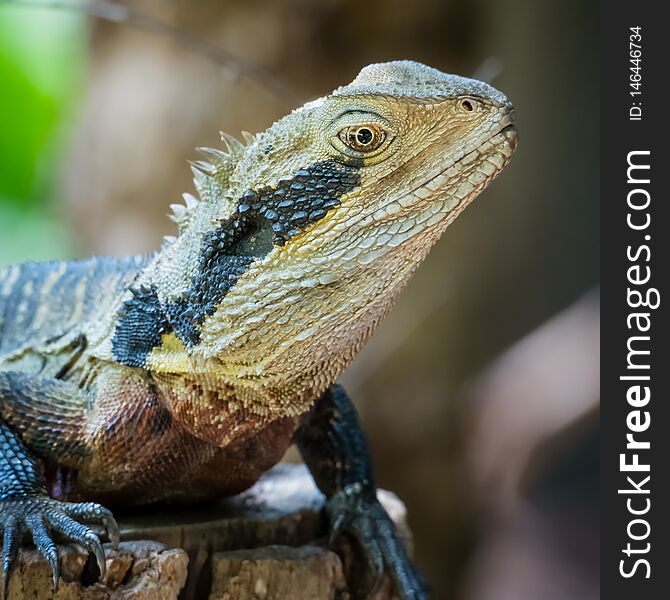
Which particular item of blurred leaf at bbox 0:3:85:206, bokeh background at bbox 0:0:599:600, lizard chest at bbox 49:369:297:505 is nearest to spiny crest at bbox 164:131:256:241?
lizard chest at bbox 49:369:297:505

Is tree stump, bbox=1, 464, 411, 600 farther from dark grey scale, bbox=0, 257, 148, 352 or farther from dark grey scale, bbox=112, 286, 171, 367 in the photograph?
dark grey scale, bbox=0, 257, 148, 352

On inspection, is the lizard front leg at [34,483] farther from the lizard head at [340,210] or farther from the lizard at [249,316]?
the lizard head at [340,210]

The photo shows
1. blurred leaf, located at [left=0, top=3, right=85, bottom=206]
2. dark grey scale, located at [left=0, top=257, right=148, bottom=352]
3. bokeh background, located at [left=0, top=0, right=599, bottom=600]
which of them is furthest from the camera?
blurred leaf, located at [left=0, top=3, right=85, bottom=206]

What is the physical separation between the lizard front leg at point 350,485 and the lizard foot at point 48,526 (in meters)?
0.95

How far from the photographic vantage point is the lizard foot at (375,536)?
324 centimetres

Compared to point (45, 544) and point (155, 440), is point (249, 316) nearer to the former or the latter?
point (155, 440)

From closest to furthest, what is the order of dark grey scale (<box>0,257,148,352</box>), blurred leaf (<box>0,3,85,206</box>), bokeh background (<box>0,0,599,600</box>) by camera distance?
dark grey scale (<box>0,257,148,352</box>)
bokeh background (<box>0,0,599,600</box>)
blurred leaf (<box>0,3,85,206</box>)

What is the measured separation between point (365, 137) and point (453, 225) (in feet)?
15.5

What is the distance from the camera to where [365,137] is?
2.49 m

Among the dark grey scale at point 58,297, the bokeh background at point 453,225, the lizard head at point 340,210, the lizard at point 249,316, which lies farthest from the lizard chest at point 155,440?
the bokeh background at point 453,225

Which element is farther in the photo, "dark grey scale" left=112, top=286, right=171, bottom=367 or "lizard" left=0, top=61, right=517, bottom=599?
"dark grey scale" left=112, top=286, right=171, bottom=367

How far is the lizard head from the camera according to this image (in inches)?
97.0

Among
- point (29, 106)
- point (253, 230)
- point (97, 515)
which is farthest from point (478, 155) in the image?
point (29, 106)

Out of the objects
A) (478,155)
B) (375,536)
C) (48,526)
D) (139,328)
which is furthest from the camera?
(375,536)
